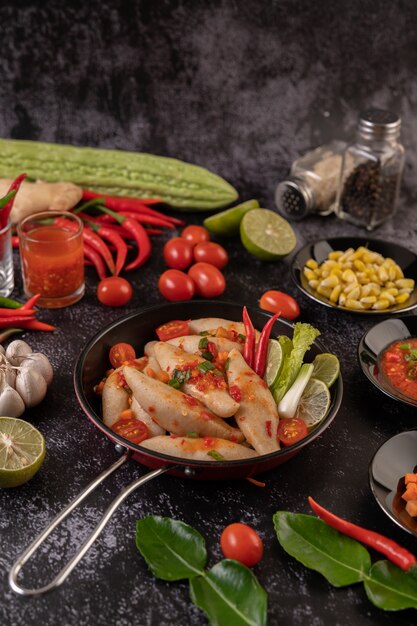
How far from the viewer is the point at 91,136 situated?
165 inches

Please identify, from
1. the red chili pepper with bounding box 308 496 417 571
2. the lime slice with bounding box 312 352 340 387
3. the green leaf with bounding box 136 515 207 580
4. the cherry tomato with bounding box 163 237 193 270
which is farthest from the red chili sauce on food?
the cherry tomato with bounding box 163 237 193 270

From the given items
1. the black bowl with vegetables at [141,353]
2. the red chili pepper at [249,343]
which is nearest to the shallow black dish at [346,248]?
the black bowl with vegetables at [141,353]

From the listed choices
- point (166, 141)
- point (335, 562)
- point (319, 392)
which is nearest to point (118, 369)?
point (319, 392)

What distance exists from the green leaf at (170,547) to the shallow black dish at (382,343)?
80cm

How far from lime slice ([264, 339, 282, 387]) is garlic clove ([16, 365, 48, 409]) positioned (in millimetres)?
690

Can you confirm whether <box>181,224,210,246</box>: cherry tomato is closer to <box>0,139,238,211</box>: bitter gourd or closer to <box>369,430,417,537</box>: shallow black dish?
<box>0,139,238,211</box>: bitter gourd

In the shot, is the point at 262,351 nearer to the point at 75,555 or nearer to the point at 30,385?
the point at 30,385

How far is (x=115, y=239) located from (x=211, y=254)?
1.36 ft

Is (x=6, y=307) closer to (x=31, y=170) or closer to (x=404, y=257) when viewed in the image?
(x=31, y=170)

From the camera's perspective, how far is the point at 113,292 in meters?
3.08

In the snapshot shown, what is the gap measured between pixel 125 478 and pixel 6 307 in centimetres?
95

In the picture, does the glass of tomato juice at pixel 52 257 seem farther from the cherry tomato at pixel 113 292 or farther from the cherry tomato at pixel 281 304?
the cherry tomato at pixel 281 304

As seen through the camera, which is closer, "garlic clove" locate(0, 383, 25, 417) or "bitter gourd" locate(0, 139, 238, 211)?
"garlic clove" locate(0, 383, 25, 417)

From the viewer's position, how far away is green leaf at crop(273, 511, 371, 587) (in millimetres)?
1951
